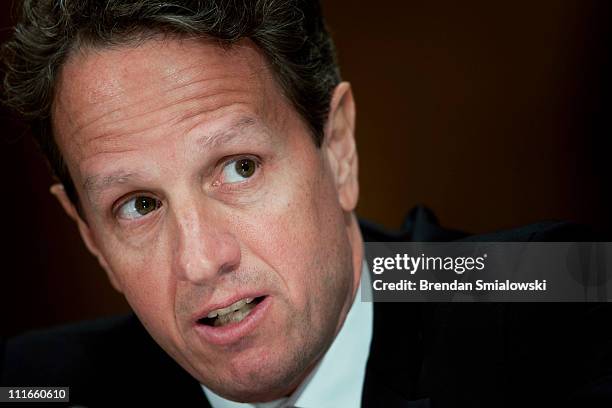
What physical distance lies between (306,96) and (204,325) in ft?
1.60

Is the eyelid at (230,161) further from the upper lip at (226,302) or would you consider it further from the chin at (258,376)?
the chin at (258,376)

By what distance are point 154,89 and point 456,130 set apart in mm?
1609

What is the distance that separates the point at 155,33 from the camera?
63.2 inches

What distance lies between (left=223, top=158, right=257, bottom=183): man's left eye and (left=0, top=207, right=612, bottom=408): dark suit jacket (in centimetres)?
45

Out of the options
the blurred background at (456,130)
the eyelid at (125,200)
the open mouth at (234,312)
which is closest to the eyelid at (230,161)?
the eyelid at (125,200)

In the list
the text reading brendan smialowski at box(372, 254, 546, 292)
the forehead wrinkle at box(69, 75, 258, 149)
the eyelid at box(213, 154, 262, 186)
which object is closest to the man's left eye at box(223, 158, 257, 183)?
the eyelid at box(213, 154, 262, 186)

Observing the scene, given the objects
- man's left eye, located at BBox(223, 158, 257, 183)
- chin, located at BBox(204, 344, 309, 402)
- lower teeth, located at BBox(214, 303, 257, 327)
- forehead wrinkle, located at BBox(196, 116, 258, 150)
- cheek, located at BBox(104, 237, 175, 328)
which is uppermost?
forehead wrinkle, located at BBox(196, 116, 258, 150)

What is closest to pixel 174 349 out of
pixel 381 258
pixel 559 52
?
pixel 381 258

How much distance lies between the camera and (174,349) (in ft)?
5.58

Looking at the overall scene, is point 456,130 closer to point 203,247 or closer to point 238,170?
point 238,170

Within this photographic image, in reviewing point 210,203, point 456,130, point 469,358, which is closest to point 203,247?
point 210,203

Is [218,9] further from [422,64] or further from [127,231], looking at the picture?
[422,64]

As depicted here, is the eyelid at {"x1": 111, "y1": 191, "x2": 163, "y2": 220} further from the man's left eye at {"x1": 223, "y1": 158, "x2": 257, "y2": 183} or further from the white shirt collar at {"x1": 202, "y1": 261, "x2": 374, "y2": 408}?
the white shirt collar at {"x1": 202, "y1": 261, "x2": 374, "y2": 408}

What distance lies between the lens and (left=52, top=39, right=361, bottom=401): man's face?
1559mm
